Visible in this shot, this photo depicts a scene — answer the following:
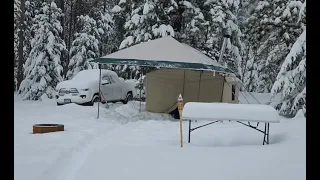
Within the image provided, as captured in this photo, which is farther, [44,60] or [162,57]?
[44,60]

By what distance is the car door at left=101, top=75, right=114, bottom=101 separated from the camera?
15.8 metres

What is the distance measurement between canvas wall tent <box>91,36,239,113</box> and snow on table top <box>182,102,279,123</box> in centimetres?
454

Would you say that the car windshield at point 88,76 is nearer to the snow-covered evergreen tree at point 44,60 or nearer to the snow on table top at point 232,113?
the snow-covered evergreen tree at point 44,60

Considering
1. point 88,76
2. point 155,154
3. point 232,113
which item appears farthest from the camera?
point 88,76

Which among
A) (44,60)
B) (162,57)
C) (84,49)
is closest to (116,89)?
(162,57)

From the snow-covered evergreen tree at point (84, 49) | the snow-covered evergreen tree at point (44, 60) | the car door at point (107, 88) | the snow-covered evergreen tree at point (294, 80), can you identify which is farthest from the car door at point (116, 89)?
the snow-covered evergreen tree at point (84, 49)

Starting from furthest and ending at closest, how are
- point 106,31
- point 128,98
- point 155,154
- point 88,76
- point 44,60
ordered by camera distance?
point 106,31 → point 44,60 → point 128,98 → point 88,76 → point 155,154

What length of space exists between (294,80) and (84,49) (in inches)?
613

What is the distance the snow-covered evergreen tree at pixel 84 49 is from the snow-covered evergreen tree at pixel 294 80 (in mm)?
14546

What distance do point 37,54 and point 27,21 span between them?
947cm

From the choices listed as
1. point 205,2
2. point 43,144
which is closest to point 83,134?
point 43,144

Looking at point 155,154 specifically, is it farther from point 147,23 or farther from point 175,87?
point 147,23

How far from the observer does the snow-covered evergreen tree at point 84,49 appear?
25.0 meters

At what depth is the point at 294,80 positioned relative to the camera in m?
12.7
